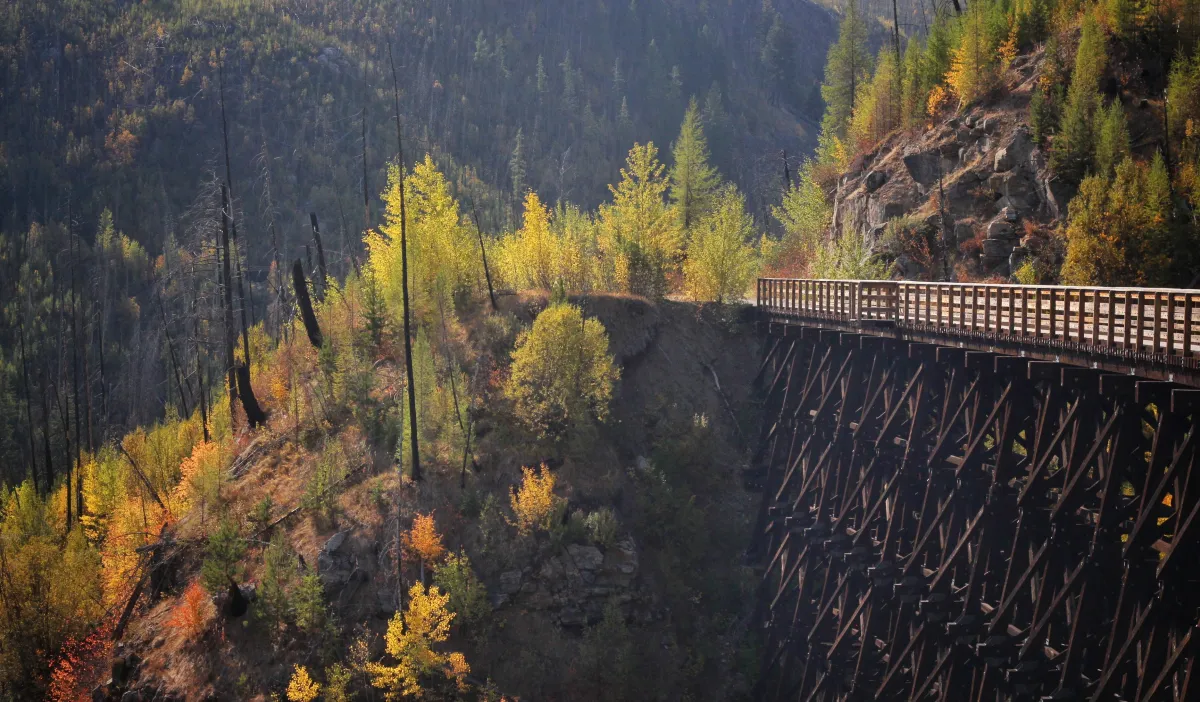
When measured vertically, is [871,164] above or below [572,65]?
below

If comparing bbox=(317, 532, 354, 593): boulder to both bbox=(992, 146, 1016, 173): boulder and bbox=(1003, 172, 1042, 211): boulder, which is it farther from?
bbox=(992, 146, 1016, 173): boulder

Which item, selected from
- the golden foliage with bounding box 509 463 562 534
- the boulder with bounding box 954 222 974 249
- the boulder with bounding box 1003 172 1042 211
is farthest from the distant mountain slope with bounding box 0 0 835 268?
the golden foliage with bounding box 509 463 562 534

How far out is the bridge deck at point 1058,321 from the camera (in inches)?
553

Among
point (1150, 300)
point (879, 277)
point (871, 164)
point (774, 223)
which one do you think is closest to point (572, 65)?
point (774, 223)

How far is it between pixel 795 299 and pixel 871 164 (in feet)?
49.5

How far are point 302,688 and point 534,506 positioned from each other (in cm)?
906

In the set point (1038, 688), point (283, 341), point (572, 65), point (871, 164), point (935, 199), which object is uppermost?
point (572, 65)

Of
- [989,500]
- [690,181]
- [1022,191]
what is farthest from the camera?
[690,181]

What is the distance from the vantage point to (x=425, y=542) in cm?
2759

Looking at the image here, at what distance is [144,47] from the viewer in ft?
402

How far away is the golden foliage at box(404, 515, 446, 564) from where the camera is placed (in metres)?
27.6

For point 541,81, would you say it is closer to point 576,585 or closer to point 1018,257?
point 1018,257

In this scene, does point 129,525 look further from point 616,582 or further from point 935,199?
point 935,199

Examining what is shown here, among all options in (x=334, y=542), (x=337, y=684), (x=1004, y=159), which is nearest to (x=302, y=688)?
(x=337, y=684)
